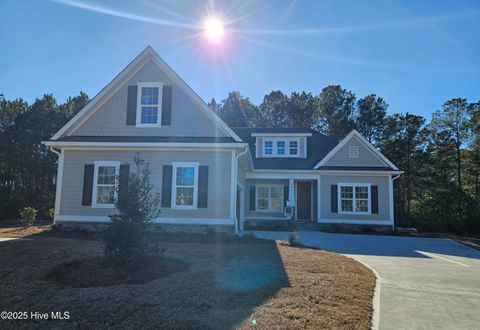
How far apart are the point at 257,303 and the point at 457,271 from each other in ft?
20.9

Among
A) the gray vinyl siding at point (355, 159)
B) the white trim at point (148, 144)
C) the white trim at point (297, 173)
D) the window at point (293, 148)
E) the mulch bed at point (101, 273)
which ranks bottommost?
the mulch bed at point (101, 273)

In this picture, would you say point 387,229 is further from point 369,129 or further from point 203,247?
point 369,129

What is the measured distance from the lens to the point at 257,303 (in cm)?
479

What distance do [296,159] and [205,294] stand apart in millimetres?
16181

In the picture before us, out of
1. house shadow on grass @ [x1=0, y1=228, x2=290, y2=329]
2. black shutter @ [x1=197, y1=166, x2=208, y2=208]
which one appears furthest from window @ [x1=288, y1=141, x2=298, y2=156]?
house shadow on grass @ [x1=0, y1=228, x2=290, y2=329]

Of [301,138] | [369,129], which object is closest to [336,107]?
[369,129]

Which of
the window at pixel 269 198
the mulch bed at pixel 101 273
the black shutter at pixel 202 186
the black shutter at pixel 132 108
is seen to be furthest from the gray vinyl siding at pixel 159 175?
the window at pixel 269 198

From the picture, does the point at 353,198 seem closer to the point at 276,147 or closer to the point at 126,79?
the point at 276,147

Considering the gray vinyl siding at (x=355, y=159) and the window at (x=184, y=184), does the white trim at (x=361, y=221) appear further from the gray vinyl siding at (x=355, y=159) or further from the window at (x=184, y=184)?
the window at (x=184, y=184)

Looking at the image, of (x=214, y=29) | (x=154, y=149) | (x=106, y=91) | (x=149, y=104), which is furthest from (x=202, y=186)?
(x=214, y=29)

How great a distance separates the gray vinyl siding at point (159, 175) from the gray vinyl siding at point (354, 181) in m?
8.11

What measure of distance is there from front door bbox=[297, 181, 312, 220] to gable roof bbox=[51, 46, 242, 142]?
8624mm

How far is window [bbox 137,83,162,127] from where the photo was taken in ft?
43.7

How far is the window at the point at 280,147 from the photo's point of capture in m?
21.0
